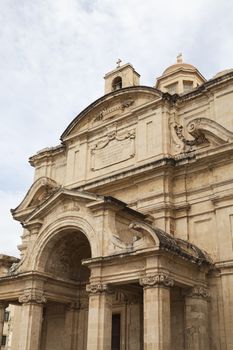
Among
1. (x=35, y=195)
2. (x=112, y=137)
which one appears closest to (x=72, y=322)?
(x=35, y=195)

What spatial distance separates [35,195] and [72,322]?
7410 mm

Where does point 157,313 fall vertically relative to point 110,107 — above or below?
below

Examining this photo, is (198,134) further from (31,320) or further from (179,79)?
(31,320)

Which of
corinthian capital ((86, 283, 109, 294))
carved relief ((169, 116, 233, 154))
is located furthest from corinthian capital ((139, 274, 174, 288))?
carved relief ((169, 116, 233, 154))

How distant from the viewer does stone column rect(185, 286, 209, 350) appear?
14742 millimetres

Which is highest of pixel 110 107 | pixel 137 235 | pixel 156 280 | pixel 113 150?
pixel 110 107

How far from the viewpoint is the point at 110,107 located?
22.4m

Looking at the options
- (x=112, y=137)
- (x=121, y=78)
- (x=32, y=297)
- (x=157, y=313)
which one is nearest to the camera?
(x=157, y=313)

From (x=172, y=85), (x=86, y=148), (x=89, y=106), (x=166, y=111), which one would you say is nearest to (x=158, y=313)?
(x=166, y=111)

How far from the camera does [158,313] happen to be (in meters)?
13.3

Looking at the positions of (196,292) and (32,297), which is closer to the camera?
(196,292)

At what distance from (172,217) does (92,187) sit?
4.30 m

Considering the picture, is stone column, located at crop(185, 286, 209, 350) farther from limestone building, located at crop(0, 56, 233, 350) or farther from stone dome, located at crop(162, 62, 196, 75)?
stone dome, located at crop(162, 62, 196, 75)

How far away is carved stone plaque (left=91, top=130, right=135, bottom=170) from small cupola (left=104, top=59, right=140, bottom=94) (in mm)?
3659
